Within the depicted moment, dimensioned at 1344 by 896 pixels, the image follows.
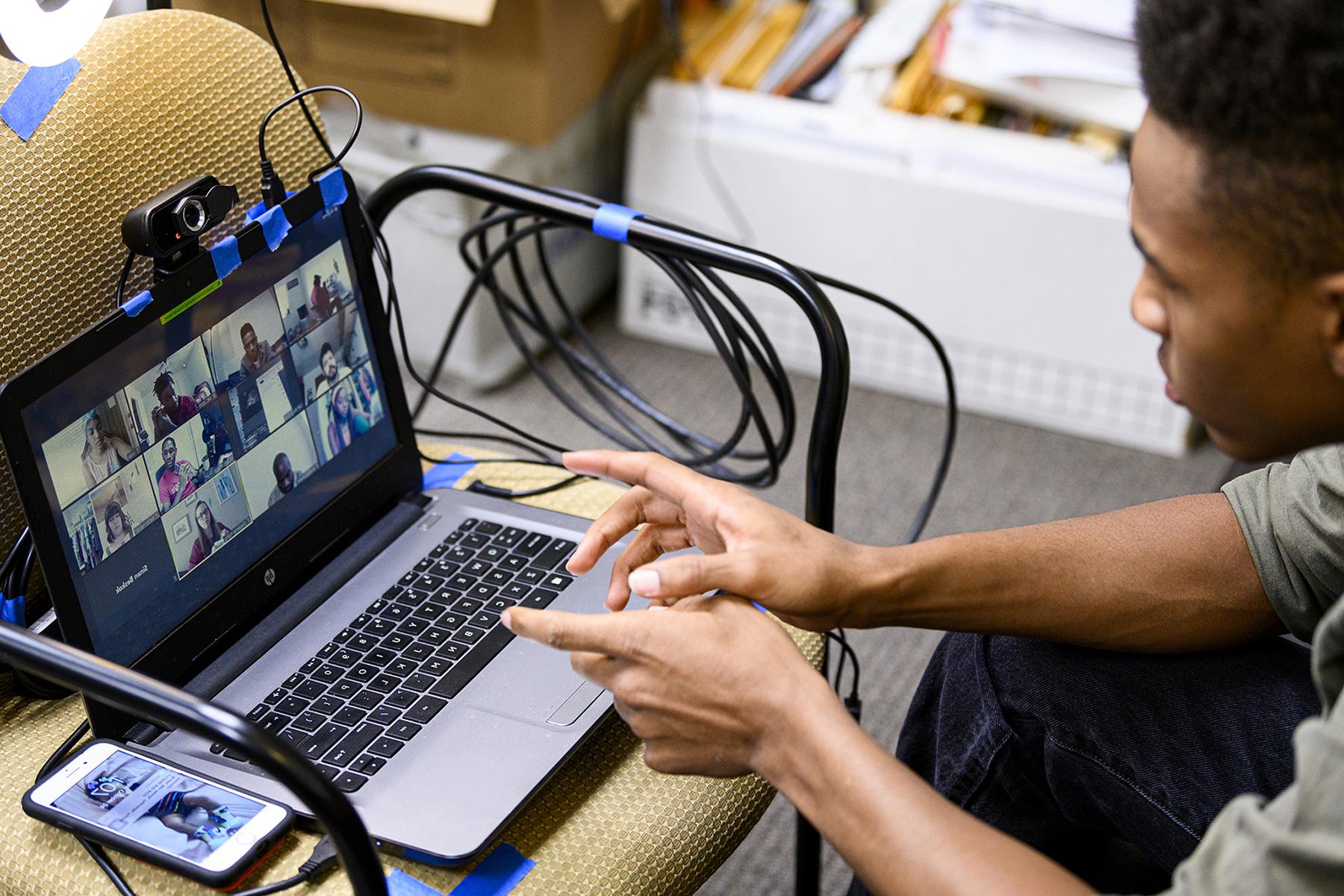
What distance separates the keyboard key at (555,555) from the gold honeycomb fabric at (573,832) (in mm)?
150

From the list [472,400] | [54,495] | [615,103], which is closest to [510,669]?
[54,495]

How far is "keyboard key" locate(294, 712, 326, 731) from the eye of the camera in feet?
2.77

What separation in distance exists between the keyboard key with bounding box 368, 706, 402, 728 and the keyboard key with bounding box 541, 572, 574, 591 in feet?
0.52

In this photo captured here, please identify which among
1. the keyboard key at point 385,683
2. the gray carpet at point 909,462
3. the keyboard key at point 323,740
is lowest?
the gray carpet at point 909,462

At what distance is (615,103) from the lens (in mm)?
2189

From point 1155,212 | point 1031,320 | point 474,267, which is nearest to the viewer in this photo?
point 1155,212

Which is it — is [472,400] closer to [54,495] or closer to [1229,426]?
[54,495]

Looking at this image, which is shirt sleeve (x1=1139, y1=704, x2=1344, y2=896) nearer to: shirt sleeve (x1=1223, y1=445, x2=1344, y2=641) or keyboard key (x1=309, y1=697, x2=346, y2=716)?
shirt sleeve (x1=1223, y1=445, x2=1344, y2=641)

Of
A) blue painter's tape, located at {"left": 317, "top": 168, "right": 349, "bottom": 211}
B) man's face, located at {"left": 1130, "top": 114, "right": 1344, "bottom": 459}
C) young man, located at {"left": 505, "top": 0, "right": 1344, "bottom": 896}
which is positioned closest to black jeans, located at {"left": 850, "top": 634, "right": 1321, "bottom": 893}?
young man, located at {"left": 505, "top": 0, "right": 1344, "bottom": 896}

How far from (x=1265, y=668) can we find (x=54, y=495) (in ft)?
2.72

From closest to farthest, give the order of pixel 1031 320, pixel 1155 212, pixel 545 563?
pixel 1155 212
pixel 545 563
pixel 1031 320

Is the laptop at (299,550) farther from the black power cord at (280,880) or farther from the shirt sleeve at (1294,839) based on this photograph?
the shirt sleeve at (1294,839)

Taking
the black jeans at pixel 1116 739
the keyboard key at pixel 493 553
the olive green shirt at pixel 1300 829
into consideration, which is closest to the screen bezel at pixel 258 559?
the keyboard key at pixel 493 553

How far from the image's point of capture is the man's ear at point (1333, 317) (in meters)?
0.63
